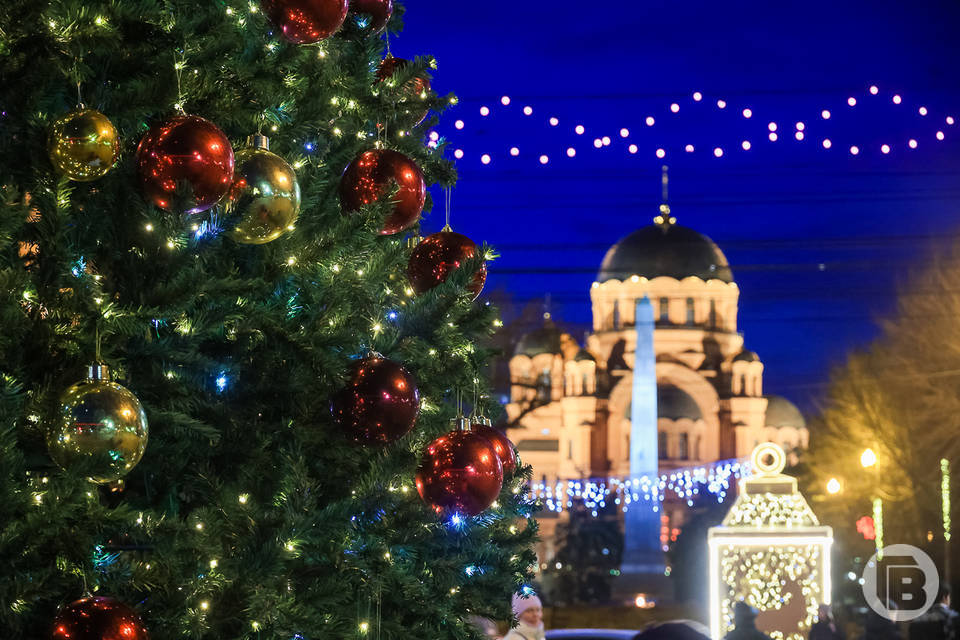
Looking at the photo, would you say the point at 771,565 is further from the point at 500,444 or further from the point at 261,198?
the point at 261,198

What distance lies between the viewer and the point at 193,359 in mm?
2984

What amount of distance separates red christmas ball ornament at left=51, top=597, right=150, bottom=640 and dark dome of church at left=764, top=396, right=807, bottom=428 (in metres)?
74.2

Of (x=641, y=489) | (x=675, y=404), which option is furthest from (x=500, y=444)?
(x=675, y=404)

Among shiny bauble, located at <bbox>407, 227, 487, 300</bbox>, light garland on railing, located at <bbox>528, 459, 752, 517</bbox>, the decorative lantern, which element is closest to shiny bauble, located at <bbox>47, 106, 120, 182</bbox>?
shiny bauble, located at <bbox>407, 227, 487, 300</bbox>

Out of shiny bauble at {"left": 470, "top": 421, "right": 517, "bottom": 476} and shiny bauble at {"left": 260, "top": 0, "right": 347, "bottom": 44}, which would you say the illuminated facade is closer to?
shiny bauble at {"left": 470, "top": 421, "right": 517, "bottom": 476}

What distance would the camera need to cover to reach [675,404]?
233 feet

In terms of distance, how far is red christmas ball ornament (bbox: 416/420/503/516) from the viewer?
132 inches

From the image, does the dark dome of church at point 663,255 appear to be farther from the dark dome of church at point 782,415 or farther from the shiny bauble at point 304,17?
the shiny bauble at point 304,17

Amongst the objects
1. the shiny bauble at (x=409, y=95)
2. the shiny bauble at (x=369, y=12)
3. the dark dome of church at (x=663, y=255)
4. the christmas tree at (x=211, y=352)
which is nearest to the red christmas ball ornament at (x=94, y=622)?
the christmas tree at (x=211, y=352)

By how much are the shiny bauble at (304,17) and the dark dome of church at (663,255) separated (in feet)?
209

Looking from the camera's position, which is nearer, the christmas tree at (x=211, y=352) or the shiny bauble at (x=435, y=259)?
the christmas tree at (x=211, y=352)

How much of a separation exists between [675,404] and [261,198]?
69.2m

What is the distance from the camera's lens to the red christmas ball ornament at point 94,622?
249 centimetres

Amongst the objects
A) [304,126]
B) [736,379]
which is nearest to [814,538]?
[304,126]
